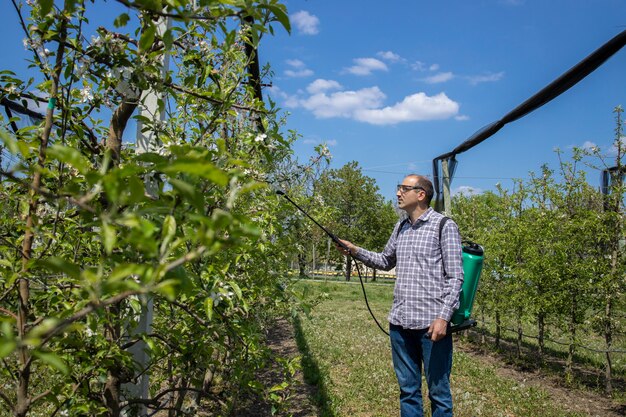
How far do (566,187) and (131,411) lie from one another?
22.5ft

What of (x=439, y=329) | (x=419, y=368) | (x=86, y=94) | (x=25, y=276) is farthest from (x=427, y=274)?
(x=25, y=276)

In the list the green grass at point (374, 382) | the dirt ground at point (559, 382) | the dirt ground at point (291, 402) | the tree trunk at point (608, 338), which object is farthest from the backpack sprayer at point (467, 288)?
the tree trunk at point (608, 338)

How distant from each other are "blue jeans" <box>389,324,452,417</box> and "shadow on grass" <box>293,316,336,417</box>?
148 cm

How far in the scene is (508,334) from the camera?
34.0ft

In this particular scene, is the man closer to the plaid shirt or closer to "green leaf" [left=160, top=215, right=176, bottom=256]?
the plaid shirt

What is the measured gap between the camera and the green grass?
4684mm

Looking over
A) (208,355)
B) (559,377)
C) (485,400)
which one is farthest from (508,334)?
(208,355)

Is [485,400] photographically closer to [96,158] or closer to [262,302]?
[262,302]

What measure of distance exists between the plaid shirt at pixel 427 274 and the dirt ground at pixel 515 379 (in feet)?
3.36

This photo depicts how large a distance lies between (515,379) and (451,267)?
4.24 meters

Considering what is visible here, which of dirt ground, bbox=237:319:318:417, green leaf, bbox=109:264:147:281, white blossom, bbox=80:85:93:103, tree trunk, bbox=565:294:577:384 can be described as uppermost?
white blossom, bbox=80:85:93:103

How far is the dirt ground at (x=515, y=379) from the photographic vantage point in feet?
15.1

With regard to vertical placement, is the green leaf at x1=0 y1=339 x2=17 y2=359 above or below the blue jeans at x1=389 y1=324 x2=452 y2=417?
above

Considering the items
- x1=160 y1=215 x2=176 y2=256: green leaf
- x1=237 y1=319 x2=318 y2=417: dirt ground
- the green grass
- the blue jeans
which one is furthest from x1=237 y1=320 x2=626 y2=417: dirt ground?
x1=160 y1=215 x2=176 y2=256: green leaf
